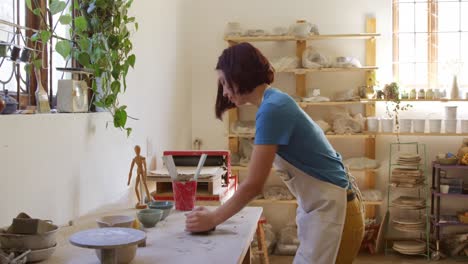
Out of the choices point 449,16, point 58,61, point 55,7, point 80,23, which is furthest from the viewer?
point 449,16

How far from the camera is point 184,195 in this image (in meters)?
2.25

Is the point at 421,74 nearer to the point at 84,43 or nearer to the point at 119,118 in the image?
the point at 119,118

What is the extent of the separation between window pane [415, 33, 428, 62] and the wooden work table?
3.17 meters

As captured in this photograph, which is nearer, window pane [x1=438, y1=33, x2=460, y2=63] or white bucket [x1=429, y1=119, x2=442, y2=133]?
white bucket [x1=429, y1=119, x2=442, y2=133]

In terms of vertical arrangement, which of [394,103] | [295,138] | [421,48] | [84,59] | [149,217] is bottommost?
[149,217]

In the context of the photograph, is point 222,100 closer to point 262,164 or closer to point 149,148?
point 262,164

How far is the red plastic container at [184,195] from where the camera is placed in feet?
7.33

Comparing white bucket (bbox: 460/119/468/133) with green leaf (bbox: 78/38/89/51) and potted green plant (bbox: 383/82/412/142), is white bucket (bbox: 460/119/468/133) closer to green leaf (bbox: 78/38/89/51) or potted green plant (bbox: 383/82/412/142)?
potted green plant (bbox: 383/82/412/142)

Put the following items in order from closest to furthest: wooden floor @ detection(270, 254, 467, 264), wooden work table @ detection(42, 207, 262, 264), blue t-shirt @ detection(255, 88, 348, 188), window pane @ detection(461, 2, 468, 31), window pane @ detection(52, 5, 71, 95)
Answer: wooden work table @ detection(42, 207, 262, 264)
blue t-shirt @ detection(255, 88, 348, 188)
window pane @ detection(52, 5, 71, 95)
wooden floor @ detection(270, 254, 467, 264)
window pane @ detection(461, 2, 468, 31)

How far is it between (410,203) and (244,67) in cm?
305

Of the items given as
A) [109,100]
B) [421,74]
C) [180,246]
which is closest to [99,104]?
[109,100]

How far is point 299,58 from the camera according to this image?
4.56m

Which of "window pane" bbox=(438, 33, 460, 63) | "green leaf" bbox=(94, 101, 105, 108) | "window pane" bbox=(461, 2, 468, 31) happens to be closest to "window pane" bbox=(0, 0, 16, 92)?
"green leaf" bbox=(94, 101, 105, 108)

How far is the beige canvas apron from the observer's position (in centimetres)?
177
